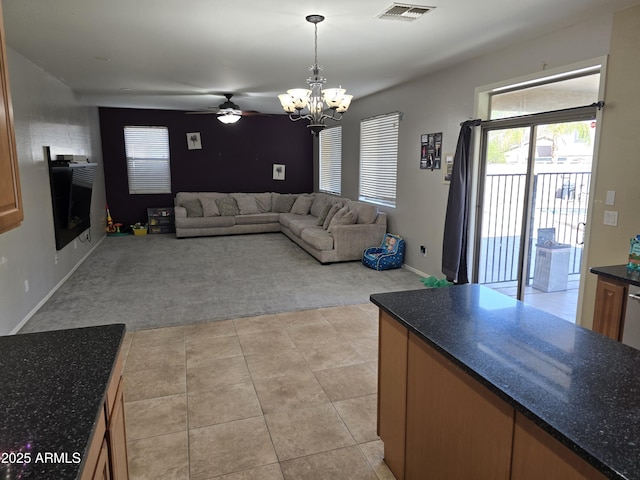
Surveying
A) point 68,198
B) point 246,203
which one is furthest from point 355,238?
point 68,198

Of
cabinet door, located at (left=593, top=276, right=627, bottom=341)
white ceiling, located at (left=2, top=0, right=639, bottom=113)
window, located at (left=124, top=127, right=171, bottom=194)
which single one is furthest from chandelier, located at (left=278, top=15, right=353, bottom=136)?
window, located at (left=124, top=127, right=171, bottom=194)

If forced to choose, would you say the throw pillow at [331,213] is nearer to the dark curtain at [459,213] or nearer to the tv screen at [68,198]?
the dark curtain at [459,213]

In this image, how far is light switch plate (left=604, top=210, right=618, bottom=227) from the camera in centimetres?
311

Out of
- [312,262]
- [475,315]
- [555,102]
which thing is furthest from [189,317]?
[555,102]

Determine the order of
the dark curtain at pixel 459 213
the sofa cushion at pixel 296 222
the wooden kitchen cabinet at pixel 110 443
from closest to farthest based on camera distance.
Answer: the wooden kitchen cabinet at pixel 110 443 → the dark curtain at pixel 459 213 → the sofa cushion at pixel 296 222

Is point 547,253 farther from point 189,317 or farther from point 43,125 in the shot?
point 43,125

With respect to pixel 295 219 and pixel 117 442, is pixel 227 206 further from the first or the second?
pixel 117 442

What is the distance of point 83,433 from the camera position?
3.43 feet

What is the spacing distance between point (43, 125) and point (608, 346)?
5.63 meters

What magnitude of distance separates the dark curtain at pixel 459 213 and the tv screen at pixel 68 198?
14.9ft

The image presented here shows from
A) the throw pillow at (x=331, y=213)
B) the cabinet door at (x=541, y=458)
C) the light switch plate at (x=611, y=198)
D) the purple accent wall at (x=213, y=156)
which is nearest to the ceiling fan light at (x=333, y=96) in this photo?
the light switch plate at (x=611, y=198)

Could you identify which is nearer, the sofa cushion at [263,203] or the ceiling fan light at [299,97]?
the ceiling fan light at [299,97]

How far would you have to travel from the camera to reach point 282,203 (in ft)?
31.2

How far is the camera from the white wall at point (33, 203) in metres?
3.76
